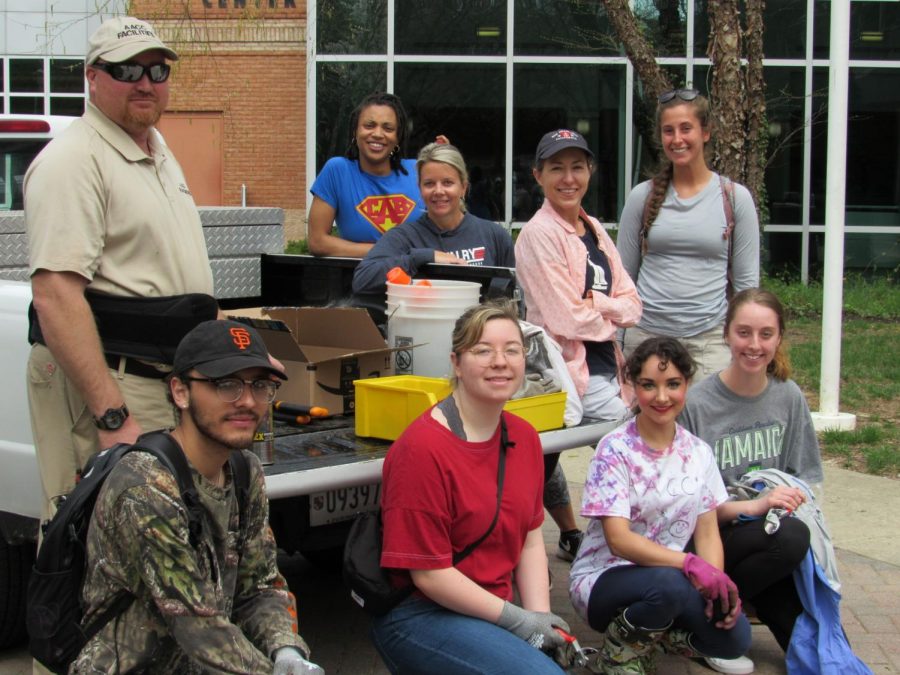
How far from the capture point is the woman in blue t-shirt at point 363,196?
212 inches

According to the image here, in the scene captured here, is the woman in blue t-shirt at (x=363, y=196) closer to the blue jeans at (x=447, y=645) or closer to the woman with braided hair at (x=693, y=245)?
the woman with braided hair at (x=693, y=245)

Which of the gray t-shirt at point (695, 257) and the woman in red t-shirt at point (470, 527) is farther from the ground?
the gray t-shirt at point (695, 257)

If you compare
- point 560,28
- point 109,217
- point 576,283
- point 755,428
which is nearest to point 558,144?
point 576,283

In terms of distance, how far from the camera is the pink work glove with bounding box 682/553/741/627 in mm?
3934

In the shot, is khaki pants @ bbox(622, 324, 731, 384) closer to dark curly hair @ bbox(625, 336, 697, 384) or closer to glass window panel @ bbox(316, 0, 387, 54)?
dark curly hair @ bbox(625, 336, 697, 384)

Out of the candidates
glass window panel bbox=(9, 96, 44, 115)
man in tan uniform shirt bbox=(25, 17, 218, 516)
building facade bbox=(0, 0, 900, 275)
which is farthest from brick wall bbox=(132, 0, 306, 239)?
man in tan uniform shirt bbox=(25, 17, 218, 516)

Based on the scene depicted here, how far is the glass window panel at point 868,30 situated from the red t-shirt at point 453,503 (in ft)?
53.6

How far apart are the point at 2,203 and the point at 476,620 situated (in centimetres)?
349

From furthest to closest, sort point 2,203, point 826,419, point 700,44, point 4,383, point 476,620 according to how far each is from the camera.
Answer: point 700,44
point 826,419
point 2,203
point 4,383
point 476,620

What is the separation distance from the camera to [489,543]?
3.61m

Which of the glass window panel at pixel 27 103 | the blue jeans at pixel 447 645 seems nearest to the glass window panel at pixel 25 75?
the glass window panel at pixel 27 103

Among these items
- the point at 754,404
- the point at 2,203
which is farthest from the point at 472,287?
the point at 2,203

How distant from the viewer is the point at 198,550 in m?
2.95

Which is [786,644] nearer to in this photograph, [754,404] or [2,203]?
[754,404]
